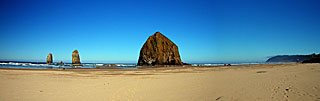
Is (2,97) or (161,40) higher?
(161,40)

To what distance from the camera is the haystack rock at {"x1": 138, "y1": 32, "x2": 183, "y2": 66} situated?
5469 centimetres

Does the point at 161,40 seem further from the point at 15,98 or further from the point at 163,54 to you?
the point at 15,98

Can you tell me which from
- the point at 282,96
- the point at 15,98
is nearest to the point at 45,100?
the point at 15,98

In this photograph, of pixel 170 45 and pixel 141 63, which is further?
pixel 170 45

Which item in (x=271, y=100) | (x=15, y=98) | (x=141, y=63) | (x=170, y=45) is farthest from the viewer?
(x=170, y=45)

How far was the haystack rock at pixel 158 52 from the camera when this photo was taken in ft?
179

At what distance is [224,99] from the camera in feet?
19.8

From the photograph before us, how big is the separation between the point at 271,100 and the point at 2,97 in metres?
9.56

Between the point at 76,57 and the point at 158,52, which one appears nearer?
the point at 158,52

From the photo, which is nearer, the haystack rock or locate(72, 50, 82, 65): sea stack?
the haystack rock

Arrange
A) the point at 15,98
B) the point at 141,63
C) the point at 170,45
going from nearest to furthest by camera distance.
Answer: the point at 15,98 → the point at 141,63 → the point at 170,45

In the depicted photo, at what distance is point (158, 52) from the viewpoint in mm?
55344

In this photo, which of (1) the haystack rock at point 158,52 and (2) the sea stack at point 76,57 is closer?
(1) the haystack rock at point 158,52

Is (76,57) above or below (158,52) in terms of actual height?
below
